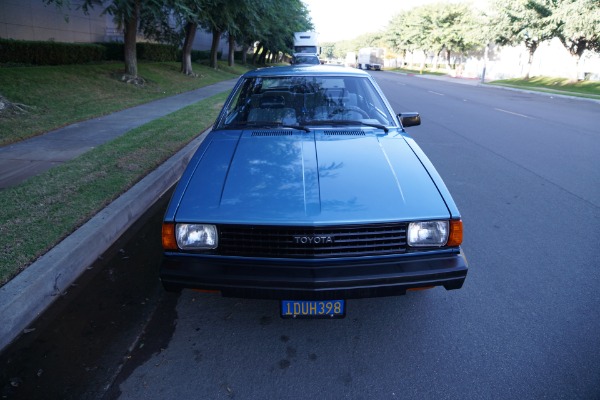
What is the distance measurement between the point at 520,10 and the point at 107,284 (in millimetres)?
37720

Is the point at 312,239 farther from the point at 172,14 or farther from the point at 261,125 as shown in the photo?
the point at 172,14

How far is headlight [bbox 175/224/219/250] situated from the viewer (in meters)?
2.64

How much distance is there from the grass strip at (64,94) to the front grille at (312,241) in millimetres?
6746

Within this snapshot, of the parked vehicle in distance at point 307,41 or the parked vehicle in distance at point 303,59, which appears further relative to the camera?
the parked vehicle in distance at point 307,41

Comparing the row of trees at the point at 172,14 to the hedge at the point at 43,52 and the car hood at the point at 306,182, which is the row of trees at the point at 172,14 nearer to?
the hedge at the point at 43,52

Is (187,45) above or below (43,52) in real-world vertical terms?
above

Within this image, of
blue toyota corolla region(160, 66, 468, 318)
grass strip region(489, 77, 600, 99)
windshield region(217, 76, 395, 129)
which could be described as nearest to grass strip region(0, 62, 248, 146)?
windshield region(217, 76, 395, 129)

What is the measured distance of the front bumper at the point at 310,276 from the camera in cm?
251

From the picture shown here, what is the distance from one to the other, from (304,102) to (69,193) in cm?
292

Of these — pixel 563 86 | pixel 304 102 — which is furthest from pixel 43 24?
pixel 563 86

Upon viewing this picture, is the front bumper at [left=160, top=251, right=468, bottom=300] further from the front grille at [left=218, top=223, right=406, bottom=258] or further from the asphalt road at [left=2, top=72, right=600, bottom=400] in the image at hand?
the asphalt road at [left=2, top=72, right=600, bottom=400]

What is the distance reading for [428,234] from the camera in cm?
269

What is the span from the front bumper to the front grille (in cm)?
5

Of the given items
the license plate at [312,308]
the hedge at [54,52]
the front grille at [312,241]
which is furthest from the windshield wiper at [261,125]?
the hedge at [54,52]
